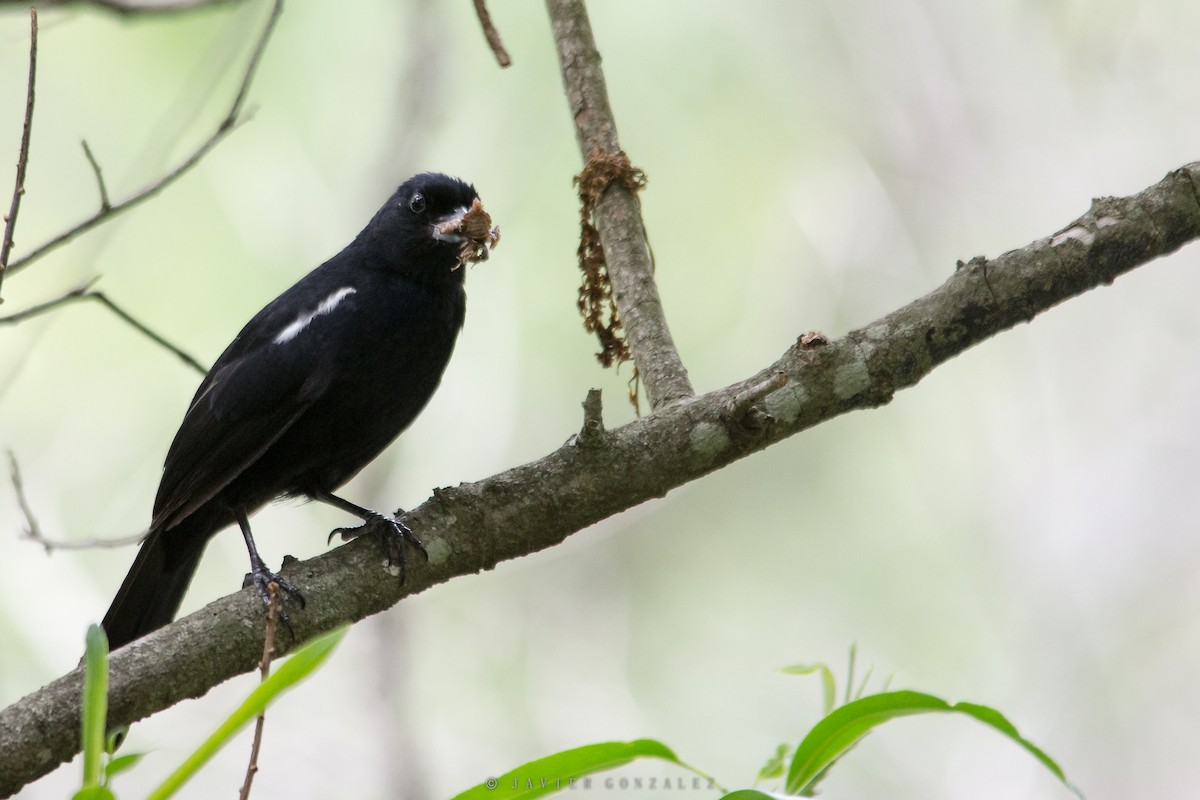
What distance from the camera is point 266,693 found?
1212 mm

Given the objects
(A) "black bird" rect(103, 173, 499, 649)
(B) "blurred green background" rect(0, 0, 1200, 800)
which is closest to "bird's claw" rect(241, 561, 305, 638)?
(A) "black bird" rect(103, 173, 499, 649)

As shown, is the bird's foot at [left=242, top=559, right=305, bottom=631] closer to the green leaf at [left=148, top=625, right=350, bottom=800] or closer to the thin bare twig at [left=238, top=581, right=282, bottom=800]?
the thin bare twig at [left=238, top=581, right=282, bottom=800]

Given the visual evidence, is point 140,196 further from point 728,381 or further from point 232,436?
point 728,381

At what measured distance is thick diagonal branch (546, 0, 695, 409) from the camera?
9.98 ft

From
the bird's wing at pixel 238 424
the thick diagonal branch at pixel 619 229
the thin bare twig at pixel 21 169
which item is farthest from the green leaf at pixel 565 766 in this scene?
the bird's wing at pixel 238 424

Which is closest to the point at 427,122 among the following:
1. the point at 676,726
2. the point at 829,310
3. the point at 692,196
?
the point at 692,196

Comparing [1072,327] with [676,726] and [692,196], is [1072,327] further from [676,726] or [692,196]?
[676,726]

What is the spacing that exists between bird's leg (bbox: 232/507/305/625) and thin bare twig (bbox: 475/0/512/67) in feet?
5.06

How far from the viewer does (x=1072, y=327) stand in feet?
22.3

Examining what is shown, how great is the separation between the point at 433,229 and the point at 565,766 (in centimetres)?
260

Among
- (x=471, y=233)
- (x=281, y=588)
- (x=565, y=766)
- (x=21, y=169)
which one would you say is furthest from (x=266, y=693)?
(x=471, y=233)

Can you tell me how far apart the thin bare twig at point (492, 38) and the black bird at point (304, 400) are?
65cm

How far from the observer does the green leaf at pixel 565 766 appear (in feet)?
4.95

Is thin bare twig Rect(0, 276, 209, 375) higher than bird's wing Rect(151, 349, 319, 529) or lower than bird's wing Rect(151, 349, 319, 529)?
higher
